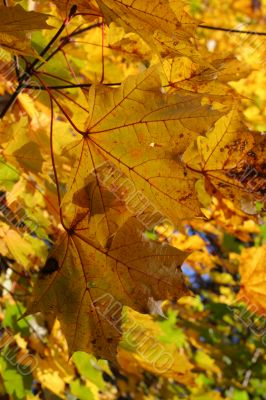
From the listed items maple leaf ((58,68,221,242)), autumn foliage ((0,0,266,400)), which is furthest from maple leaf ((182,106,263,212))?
maple leaf ((58,68,221,242))

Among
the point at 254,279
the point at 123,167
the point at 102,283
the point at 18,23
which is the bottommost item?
the point at 254,279

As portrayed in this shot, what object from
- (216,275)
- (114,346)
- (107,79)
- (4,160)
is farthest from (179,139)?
(216,275)

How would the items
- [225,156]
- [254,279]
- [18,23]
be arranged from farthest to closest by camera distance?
[254,279]
[225,156]
[18,23]

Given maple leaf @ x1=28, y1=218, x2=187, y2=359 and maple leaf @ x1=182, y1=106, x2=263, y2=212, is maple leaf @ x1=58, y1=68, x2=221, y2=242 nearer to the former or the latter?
maple leaf @ x1=28, y1=218, x2=187, y2=359

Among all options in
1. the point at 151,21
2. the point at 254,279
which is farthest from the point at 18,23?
the point at 254,279

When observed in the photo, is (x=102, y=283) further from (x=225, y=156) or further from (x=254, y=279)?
(x=254, y=279)

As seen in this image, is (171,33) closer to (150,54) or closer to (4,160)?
(150,54)

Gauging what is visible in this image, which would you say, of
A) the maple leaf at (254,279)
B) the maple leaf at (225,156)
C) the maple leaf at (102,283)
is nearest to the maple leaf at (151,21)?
the maple leaf at (225,156)
